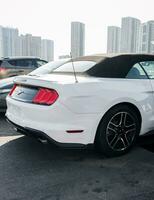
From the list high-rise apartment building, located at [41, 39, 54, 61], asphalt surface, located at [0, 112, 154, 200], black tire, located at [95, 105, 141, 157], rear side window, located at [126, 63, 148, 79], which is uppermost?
high-rise apartment building, located at [41, 39, 54, 61]

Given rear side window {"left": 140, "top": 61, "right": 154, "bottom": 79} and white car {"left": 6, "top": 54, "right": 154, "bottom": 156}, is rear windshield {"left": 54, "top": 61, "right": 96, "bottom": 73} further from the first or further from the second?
rear side window {"left": 140, "top": 61, "right": 154, "bottom": 79}

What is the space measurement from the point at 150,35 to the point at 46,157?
17925 millimetres

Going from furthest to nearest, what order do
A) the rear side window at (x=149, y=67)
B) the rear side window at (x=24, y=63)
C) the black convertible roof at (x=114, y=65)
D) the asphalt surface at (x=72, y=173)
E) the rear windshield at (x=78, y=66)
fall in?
the rear side window at (x=24, y=63) < the rear side window at (x=149, y=67) < the rear windshield at (x=78, y=66) < the black convertible roof at (x=114, y=65) < the asphalt surface at (x=72, y=173)

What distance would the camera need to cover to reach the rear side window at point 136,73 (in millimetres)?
3918

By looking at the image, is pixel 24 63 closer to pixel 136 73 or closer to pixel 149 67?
pixel 149 67

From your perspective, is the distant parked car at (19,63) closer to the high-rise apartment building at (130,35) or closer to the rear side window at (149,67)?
the rear side window at (149,67)

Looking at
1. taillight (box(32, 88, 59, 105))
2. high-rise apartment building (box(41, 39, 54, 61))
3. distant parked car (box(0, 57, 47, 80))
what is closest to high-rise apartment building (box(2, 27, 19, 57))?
high-rise apartment building (box(41, 39, 54, 61))

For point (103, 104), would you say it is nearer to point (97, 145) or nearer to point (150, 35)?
point (97, 145)

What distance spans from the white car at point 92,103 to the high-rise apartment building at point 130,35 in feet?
53.9

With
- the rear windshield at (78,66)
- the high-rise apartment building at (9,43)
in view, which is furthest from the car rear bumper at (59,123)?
the high-rise apartment building at (9,43)

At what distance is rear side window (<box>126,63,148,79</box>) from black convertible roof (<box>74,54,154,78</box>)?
0.05 metres

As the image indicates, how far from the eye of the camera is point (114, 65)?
3.88 meters

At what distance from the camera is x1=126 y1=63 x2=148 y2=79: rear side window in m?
3.92

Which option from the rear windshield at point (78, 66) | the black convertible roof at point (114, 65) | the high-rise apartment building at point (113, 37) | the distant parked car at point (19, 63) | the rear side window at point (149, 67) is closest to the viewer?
the black convertible roof at point (114, 65)
